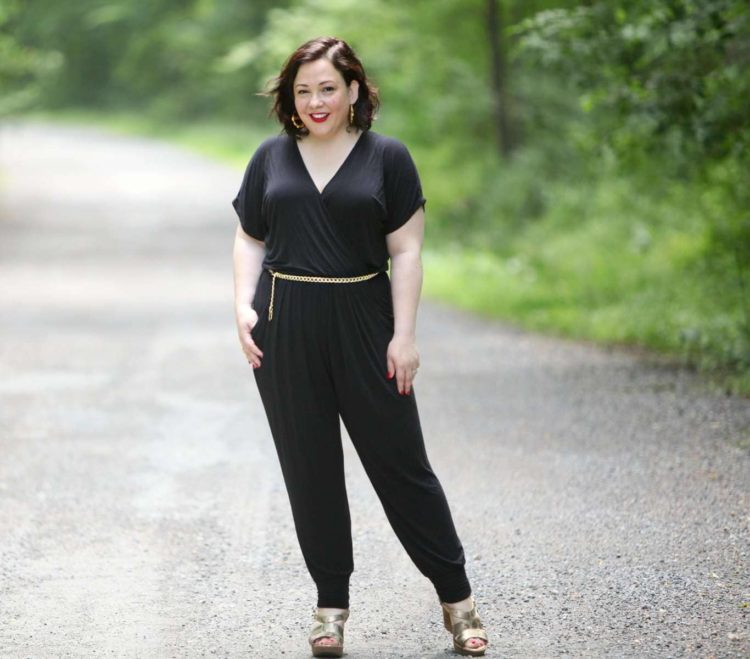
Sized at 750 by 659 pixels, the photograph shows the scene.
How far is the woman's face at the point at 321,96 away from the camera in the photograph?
162 inches

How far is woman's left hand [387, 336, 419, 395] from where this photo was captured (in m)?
4.14

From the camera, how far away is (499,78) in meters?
19.3

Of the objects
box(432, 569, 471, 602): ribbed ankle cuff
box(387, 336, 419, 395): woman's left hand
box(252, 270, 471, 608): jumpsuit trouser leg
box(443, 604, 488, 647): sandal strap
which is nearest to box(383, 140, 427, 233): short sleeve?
box(252, 270, 471, 608): jumpsuit trouser leg

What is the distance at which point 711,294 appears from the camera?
1177 cm

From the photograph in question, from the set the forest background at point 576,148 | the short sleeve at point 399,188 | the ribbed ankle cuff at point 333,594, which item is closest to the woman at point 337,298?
the short sleeve at point 399,188

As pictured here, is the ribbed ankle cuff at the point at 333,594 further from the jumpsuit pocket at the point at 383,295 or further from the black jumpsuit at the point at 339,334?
the jumpsuit pocket at the point at 383,295

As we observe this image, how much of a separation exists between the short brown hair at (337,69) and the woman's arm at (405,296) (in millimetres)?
376

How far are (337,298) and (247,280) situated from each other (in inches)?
13.4

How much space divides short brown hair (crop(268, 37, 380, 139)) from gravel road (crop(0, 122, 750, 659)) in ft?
5.81

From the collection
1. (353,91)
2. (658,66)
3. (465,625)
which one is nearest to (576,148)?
(658,66)

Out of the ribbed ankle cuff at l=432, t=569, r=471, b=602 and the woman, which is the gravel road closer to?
the ribbed ankle cuff at l=432, t=569, r=471, b=602

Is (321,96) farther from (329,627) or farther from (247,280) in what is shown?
(329,627)

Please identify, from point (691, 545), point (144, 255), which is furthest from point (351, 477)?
point (144, 255)

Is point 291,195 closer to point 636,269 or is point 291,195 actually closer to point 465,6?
point 636,269
